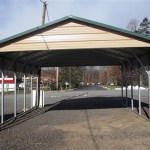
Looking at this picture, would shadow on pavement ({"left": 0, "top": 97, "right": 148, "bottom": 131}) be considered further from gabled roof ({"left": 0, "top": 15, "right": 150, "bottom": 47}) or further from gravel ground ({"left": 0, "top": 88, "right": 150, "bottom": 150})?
gabled roof ({"left": 0, "top": 15, "right": 150, "bottom": 47})

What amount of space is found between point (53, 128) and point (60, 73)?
62088 millimetres

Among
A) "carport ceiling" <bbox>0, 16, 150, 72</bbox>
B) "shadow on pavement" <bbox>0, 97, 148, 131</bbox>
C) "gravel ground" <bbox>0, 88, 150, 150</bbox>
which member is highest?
"carport ceiling" <bbox>0, 16, 150, 72</bbox>

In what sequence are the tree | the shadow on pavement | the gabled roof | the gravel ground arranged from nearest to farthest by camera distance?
the gravel ground
the gabled roof
the shadow on pavement
the tree

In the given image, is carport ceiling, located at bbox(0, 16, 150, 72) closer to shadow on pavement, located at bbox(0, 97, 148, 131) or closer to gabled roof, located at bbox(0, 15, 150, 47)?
gabled roof, located at bbox(0, 15, 150, 47)

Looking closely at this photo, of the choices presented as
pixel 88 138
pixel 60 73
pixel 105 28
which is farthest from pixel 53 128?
pixel 60 73

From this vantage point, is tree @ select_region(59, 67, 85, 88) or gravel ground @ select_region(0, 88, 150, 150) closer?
gravel ground @ select_region(0, 88, 150, 150)

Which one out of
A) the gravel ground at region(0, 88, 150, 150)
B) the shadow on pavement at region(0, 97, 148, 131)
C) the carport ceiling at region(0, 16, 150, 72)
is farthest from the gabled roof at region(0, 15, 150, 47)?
the shadow on pavement at region(0, 97, 148, 131)

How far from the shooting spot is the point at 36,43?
12570 millimetres

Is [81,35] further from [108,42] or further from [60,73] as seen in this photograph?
[60,73]

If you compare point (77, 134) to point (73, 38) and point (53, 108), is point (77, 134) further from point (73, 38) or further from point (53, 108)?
point (53, 108)

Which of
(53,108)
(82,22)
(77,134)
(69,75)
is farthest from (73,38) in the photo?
(69,75)

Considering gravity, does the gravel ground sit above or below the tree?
below

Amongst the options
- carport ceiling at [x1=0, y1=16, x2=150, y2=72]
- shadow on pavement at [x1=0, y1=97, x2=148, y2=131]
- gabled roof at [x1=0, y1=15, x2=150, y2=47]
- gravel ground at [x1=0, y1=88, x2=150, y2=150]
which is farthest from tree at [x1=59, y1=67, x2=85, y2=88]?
gabled roof at [x1=0, y1=15, x2=150, y2=47]

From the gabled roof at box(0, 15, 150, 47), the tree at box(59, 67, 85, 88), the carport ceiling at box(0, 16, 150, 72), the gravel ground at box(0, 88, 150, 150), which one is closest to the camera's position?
the gravel ground at box(0, 88, 150, 150)
